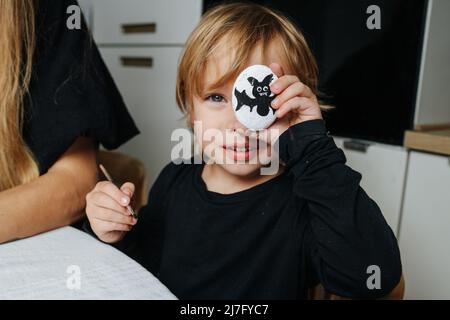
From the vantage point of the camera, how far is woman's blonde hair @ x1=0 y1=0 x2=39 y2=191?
65cm

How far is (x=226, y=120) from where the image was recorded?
2.16ft

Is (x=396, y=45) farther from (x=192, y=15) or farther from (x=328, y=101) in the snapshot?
(x=192, y=15)

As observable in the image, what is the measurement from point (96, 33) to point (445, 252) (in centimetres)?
160

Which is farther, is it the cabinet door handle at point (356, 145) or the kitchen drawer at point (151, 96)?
the kitchen drawer at point (151, 96)

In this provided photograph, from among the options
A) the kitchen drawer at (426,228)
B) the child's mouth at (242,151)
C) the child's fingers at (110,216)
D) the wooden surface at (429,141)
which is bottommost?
the kitchen drawer at (426,228)

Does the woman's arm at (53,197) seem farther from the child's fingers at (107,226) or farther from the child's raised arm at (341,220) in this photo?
the child's raised arm at (341,220)

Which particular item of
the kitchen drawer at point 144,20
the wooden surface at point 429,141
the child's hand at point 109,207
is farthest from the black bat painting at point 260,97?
the kitchen drawer at point 144,20

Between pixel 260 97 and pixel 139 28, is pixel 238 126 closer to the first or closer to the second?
pixel 260 97

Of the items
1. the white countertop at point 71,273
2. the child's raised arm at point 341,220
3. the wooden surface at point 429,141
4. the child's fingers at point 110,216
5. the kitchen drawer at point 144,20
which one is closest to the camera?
the white countertop at point 71,273

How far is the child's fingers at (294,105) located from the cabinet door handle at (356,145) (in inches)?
21.4

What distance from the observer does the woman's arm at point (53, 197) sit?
556 mm

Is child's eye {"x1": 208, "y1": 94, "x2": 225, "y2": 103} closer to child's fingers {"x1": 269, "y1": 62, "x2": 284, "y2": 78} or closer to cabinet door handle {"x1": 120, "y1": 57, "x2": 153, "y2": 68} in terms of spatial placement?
child's fingers {"x1": 269, "y1": 62, "x2": 284, "y2": 78}

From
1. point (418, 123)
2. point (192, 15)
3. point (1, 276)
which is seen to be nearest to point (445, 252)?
point (418, 123)

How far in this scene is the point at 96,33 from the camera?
1.91m
